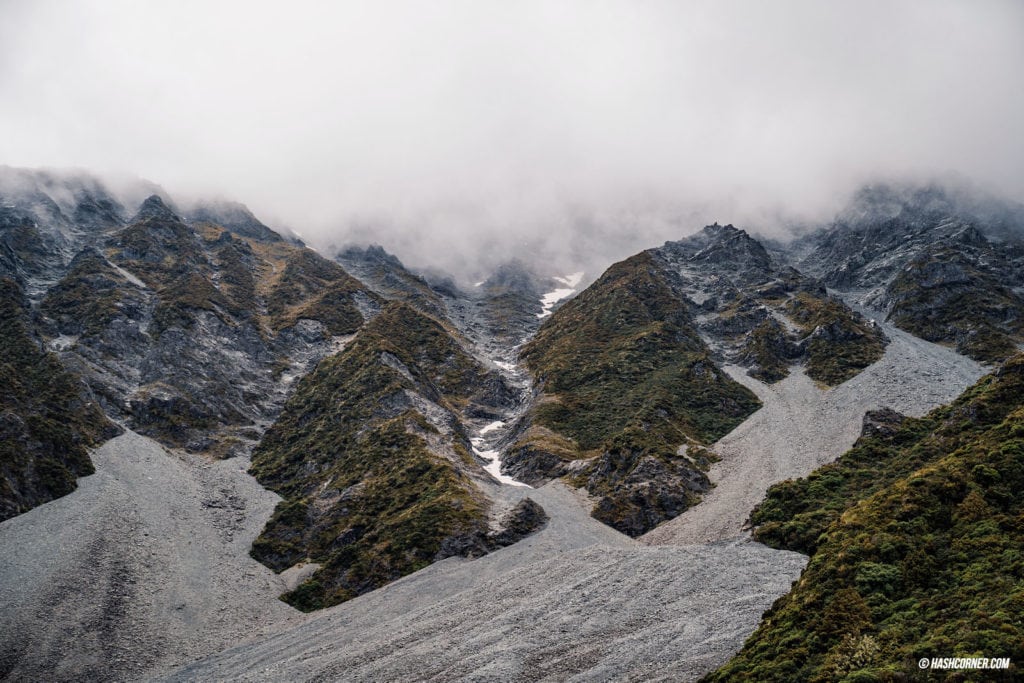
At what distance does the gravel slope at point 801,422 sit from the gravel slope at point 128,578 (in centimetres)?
5598

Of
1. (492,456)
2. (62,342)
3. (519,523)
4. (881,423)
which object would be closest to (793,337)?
(881,423)

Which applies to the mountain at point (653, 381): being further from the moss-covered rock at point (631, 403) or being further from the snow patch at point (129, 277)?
the snow patch at point (129, 277)

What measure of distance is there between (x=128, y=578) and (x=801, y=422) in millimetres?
112200

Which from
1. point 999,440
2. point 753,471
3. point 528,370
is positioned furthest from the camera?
point 528,370

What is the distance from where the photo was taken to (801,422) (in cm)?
11838

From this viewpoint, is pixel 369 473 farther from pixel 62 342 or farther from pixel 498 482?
pixel 62 342

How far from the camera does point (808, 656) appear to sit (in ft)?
116

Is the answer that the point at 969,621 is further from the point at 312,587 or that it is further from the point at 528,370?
the point at 528,370

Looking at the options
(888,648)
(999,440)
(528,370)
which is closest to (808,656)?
(888,648)

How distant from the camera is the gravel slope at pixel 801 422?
8548 cm

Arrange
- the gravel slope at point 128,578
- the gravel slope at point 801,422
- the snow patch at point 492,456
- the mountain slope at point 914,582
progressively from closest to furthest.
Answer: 1. the mountain slope at point 914,582
2. the gravel slope at point 128,578
3. the gravel slope at point 801,422
4. the snow patch at point 492,456

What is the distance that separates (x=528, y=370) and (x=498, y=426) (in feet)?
113

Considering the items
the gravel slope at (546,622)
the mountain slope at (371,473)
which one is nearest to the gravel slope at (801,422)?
the gravel slope at (546,622)

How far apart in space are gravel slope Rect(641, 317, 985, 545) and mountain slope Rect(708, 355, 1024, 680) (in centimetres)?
2558
